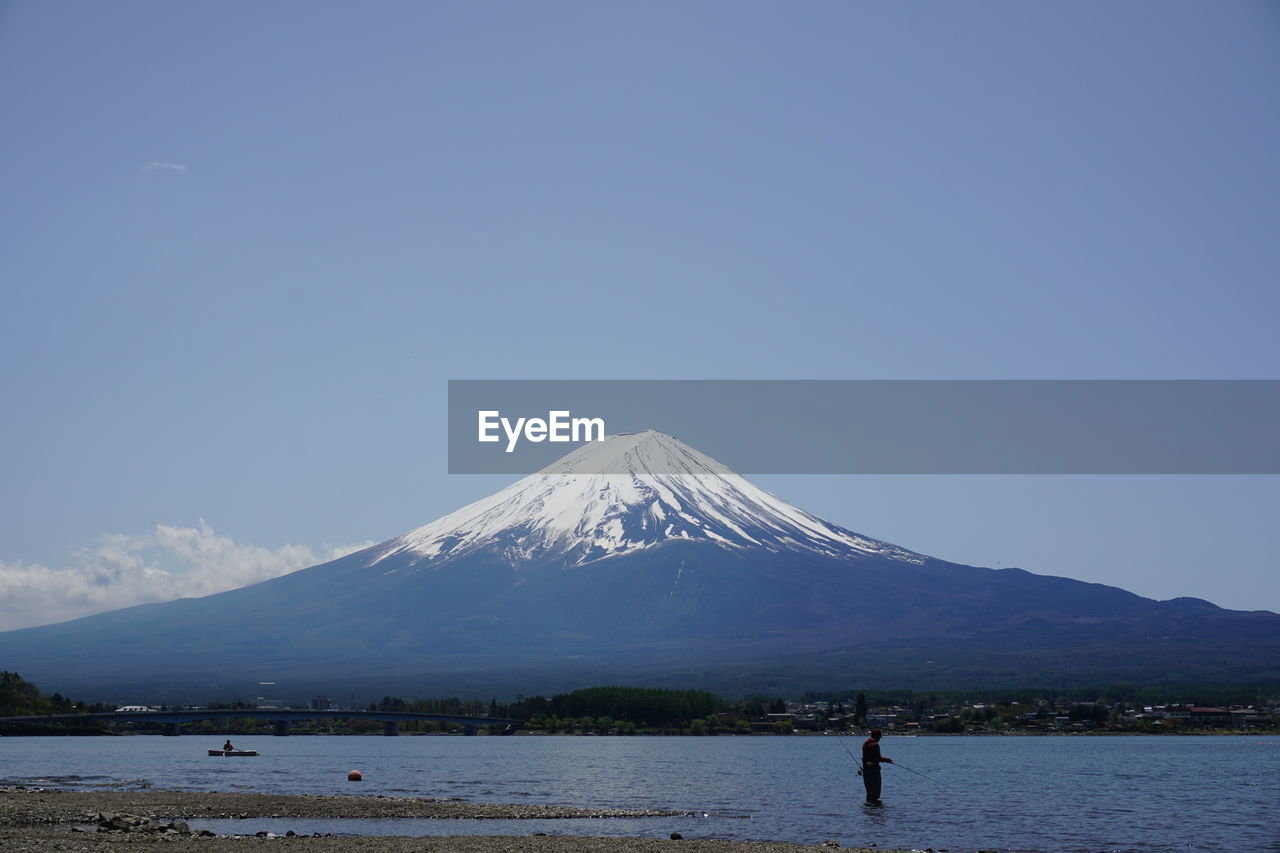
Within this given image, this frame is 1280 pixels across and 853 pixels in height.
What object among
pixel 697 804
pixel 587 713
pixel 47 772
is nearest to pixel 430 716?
pixel 587 713

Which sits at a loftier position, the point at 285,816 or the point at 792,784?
the point at 285,816

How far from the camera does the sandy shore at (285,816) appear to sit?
1089 inches

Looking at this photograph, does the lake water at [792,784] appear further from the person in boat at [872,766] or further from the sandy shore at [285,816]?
the sandy shore at [285,816]

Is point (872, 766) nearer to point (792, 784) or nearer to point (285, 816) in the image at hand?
point (792, 784)

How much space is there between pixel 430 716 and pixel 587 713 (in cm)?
1642

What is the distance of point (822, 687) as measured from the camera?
181m

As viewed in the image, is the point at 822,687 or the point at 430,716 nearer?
the point at 430,716

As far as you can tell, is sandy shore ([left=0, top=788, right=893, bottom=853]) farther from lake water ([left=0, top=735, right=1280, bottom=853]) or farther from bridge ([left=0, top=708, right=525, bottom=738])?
bridge ([left=0, top=708, right=525, bottom=738])

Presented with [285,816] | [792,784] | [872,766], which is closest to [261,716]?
[792,784]

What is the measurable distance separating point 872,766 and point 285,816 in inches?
669

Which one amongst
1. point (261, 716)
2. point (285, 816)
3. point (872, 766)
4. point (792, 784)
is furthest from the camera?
point (261, 716)

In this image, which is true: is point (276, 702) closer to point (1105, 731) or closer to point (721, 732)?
point (721, 732)

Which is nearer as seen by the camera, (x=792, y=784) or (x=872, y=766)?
(x=872, y=766)

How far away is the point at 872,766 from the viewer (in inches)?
1586
